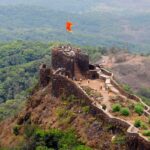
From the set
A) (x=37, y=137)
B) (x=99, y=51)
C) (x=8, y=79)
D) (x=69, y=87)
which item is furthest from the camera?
(x=99, y=51)

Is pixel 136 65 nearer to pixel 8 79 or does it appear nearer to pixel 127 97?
pixel 8 79

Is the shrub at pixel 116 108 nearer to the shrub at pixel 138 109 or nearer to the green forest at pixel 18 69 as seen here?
the shrub at pixel 138 109

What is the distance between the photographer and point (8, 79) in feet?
332

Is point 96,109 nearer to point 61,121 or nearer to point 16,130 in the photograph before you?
point 61,121

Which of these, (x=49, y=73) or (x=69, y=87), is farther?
(x=49, y=73)

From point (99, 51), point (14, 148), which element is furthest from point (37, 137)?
point (99, 51)

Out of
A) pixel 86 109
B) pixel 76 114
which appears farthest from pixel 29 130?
pixel 86 109

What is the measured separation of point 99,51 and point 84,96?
81.7 meters

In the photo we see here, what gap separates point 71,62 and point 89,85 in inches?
94.5

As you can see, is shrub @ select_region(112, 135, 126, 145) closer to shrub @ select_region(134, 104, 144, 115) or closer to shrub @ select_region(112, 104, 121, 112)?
shrub @ select_region(112, 104, 121, 112)

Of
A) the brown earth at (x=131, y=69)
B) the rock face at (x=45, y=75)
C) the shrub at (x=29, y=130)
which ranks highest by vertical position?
the rock face at (x=45, y=75)

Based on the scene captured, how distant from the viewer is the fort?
3209cm

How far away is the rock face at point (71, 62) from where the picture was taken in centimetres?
4100

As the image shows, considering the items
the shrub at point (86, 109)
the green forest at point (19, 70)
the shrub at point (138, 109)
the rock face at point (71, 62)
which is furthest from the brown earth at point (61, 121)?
the green forest at point (19, 70)
